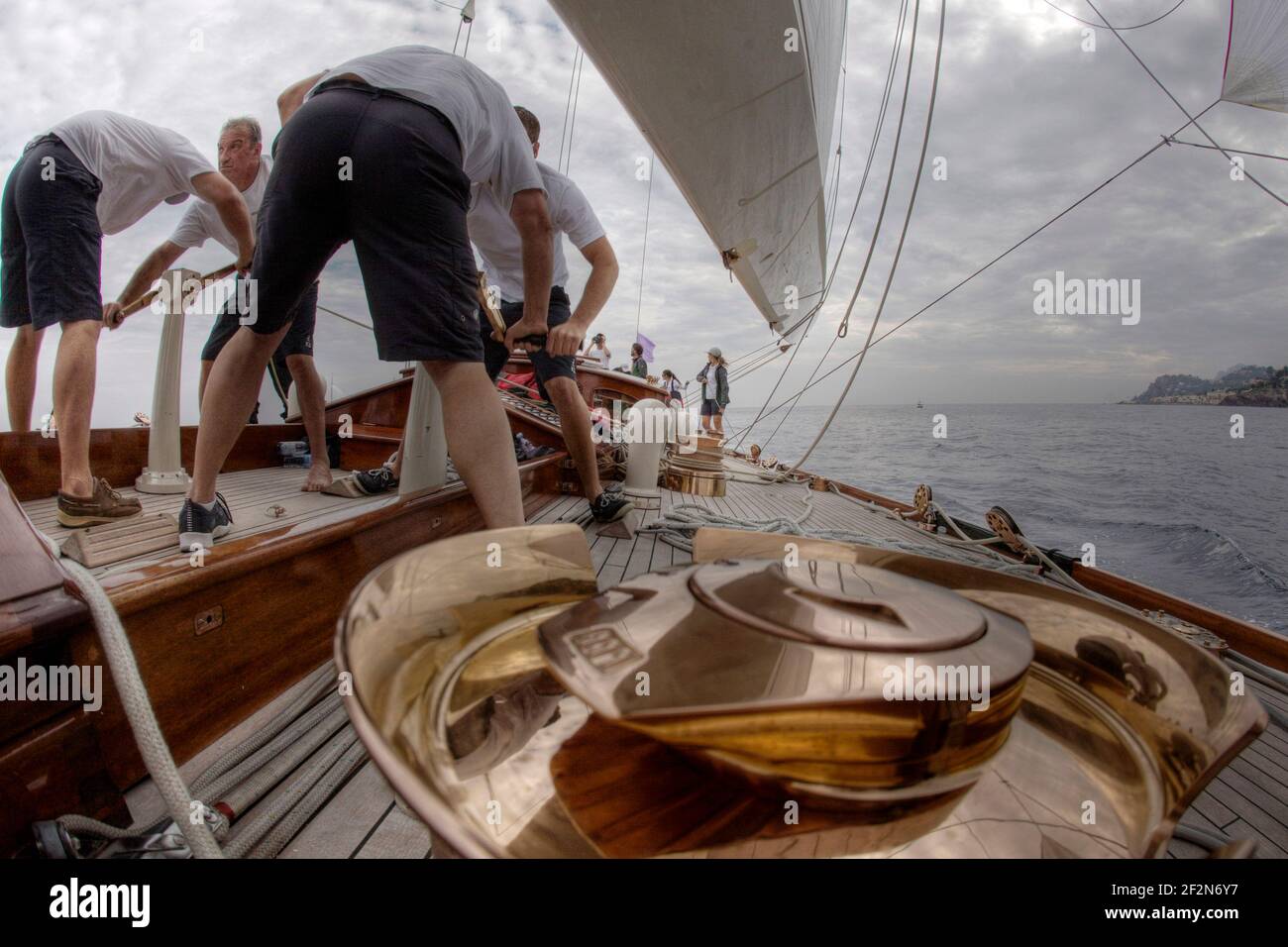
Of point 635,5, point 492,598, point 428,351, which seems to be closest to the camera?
point 492,598

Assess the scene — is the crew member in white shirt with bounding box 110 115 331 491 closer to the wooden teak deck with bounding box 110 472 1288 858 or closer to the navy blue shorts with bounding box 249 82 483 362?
the navy blue shorts with bounding box 249 82 483 362

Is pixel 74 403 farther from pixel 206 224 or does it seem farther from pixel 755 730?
pixel 755 730

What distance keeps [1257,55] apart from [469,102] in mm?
5719

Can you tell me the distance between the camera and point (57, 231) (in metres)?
1.05

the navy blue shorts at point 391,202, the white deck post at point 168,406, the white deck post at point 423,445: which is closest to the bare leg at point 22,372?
the white deck post at point 168,406

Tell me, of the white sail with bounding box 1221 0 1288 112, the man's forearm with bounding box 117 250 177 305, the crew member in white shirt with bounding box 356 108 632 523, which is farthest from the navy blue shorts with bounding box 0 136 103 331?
the white sail with bounding box 1221 0 1288 112

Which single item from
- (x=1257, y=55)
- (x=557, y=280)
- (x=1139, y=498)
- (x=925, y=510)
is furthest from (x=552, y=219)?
(x=1139, y=498)

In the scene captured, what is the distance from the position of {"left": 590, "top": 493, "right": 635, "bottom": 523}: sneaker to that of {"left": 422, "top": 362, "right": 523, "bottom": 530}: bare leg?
35.2 inches

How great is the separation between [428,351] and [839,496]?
2.87m

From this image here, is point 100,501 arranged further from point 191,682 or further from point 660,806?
point 660,806

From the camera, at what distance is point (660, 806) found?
0.24 m

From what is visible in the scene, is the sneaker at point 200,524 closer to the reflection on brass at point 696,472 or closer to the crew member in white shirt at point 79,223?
the crew member in white shirt at point 79,223
